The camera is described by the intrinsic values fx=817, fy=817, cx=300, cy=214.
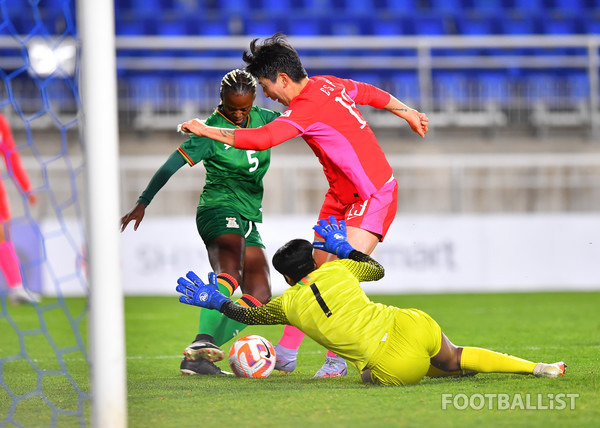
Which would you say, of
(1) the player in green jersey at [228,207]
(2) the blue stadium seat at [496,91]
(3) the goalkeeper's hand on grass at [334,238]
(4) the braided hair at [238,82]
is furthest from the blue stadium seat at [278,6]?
(3) the goalkeeper's hand on grass at [334,238]

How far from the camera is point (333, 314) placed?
12.3 feet

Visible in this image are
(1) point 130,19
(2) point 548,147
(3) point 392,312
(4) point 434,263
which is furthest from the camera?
(1) point 130,19

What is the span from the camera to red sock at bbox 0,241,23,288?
8.78 m

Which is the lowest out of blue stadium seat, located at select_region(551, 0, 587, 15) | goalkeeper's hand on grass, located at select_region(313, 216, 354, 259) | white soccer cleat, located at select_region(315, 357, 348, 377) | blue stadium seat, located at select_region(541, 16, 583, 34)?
white soccer cleat, located at select_region(315, 357, 348, 377)

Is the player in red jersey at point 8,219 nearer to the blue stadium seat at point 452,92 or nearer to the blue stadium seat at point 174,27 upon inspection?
the blue stadium seat at point 174,27

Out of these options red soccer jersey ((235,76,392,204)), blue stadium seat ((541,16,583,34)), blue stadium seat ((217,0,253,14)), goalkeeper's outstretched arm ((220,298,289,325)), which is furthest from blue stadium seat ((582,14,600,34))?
goalkeeper's outstretched arm ((220,298,289,325))

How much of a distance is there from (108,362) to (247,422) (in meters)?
0.68

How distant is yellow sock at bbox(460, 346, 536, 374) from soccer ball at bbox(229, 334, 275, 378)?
3.66 feet

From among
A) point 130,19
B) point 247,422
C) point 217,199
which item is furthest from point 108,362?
point 130,19

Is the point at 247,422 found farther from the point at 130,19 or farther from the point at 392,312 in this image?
the point at 130,19

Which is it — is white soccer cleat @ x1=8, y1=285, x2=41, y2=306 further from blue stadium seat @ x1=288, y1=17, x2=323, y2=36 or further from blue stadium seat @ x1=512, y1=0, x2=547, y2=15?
blue stadium seat @ x1=512, y1=0, x2=547, y2=15

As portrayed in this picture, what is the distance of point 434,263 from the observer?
1105 centimetres

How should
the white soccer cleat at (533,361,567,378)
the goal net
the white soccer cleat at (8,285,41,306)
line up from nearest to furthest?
the goal net < the white soccer cleat at (533,361,567,378) < the white soccer cleat at (8,285,41,306)

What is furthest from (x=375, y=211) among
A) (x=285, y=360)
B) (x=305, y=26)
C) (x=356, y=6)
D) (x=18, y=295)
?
(x=356, y=6)
